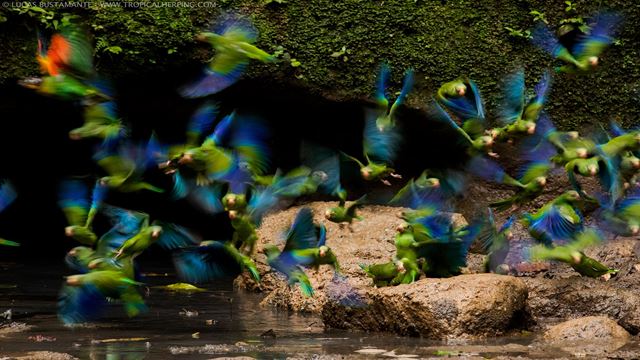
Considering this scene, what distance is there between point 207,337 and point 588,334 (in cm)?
246

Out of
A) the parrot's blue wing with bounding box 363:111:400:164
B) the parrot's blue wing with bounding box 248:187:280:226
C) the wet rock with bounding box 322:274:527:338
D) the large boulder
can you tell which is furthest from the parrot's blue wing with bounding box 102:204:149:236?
the parrot's blue wing with bounding box 363:111:400:164

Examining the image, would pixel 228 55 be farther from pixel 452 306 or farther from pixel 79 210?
pixel 452 306

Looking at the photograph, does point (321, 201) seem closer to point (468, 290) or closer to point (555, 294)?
point (555, 294)

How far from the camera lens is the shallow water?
6082 millimetres

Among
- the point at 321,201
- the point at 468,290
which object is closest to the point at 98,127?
the point at 468,290

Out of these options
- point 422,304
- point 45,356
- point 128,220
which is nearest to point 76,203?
point 128,220

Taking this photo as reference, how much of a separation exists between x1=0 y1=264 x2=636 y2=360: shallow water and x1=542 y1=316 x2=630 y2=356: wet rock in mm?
204

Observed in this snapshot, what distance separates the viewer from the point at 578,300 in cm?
762

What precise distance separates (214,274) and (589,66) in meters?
3.31

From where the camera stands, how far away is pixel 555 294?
7.75 meters

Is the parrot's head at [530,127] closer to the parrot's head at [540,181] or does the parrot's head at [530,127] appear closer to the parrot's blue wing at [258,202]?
the parrot's head at [540,181]

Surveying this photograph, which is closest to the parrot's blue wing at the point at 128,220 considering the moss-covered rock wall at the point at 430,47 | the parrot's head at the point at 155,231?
the parrot's head at the point at 155,231

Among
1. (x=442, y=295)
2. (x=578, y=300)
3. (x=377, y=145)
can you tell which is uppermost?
(x=377, y=145)

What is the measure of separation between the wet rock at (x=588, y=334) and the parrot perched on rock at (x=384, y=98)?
1922 mm
